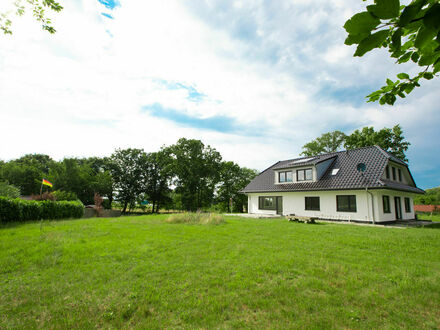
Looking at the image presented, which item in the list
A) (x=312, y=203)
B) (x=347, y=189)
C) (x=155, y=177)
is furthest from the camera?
(x=155, y=177)

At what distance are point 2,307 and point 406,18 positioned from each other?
5.33m

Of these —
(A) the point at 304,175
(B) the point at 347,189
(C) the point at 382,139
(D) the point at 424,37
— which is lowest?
(D) the point at 424,37

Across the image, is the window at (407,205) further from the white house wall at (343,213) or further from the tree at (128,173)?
the tree at (128,173)

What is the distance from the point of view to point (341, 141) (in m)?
32.9

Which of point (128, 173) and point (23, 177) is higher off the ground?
point (128, 173)

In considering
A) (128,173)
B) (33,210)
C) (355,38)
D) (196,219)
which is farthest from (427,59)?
(128,173)

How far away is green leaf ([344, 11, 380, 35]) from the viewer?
97 centimetres

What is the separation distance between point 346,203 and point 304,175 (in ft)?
13.8

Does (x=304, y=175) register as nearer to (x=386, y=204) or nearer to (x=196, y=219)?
(x=386, y=204)

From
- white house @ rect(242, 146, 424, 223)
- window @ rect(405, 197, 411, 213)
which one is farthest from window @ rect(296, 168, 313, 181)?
window @ rect(405, 197, 411, 213)

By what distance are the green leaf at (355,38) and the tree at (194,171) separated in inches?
1345

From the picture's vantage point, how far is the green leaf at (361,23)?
971mm

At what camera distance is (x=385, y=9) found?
915 millimetres

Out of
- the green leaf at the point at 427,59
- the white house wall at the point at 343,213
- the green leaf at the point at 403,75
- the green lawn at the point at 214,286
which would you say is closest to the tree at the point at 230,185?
the white house wall at the point at 343,213
